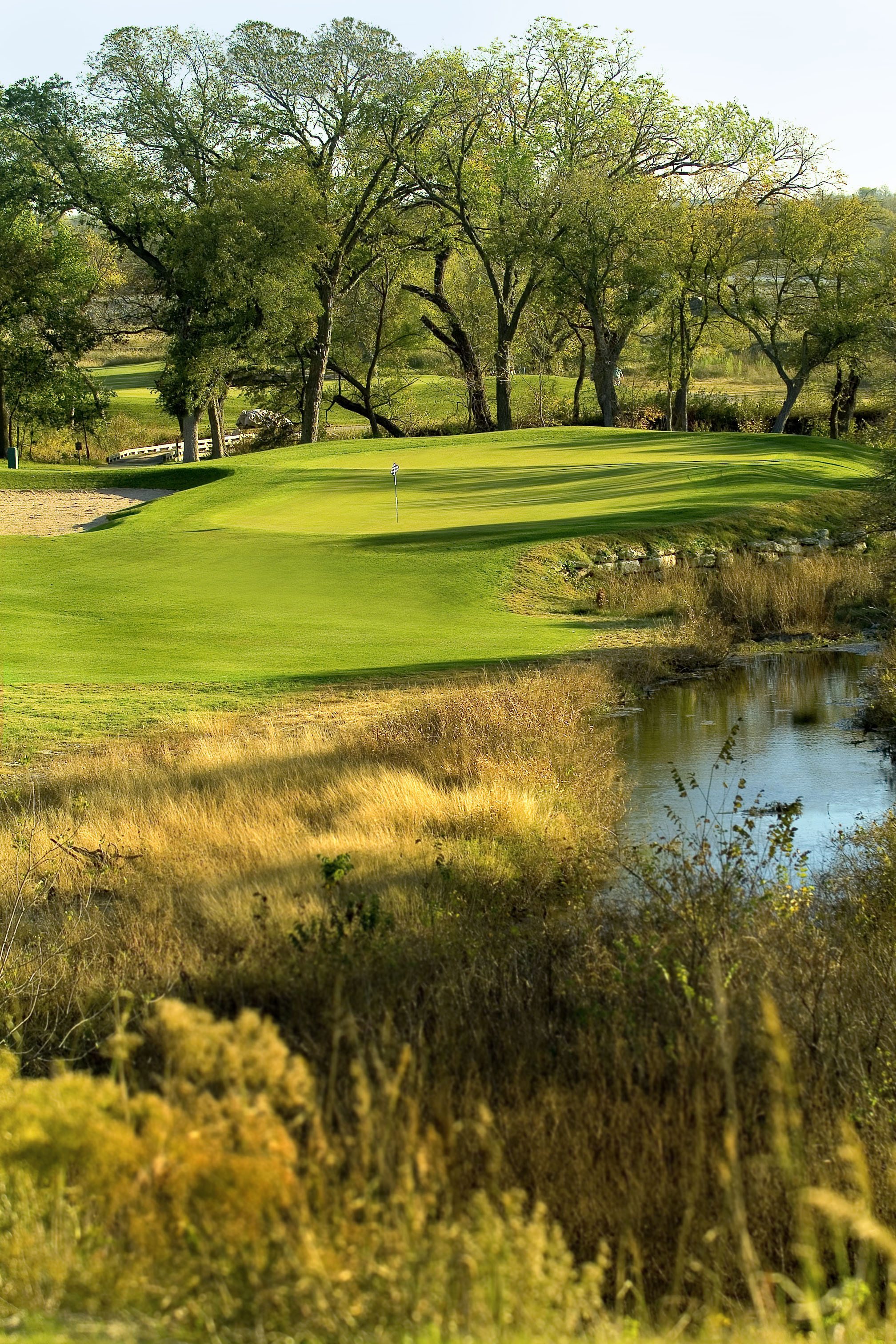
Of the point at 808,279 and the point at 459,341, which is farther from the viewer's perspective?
the point at 459,341

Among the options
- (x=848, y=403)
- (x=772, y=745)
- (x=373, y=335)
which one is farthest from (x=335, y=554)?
(x=848, y=403)

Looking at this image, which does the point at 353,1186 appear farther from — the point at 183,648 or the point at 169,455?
the point at 169,455

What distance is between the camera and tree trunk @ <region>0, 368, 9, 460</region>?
4919cm

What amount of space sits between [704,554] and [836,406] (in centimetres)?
3290

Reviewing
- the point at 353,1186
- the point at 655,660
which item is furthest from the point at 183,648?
the point at 353,1186

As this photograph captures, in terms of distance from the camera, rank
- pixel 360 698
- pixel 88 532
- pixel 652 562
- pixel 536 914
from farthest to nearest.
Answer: pixel 88 532
pixel 652 562
pixel 360 698
pixel 536 914

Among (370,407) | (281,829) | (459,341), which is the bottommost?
(281,829)

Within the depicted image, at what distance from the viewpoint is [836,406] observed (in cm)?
5444

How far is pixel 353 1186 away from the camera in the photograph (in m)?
3.53

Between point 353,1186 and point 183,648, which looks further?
point 183,648

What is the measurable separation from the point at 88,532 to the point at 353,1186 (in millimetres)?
26391

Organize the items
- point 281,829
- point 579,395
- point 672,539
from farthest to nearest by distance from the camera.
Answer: point 579,395 → point 672,539 → point 281,829

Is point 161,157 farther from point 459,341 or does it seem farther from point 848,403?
point 848,403

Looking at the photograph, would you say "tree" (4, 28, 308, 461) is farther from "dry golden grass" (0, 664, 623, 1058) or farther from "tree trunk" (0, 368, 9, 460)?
"dry golden grass" (0, 664, 623, 1058)
